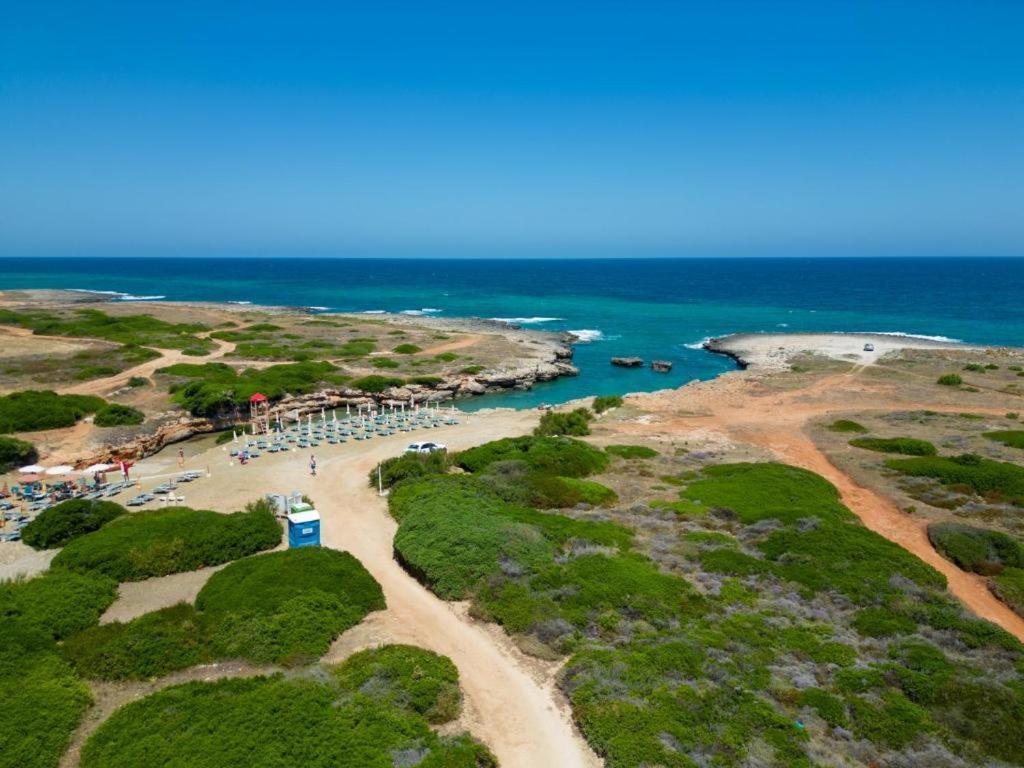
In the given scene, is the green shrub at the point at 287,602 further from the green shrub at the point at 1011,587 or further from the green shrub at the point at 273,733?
the green shrub at the point at 1011,587

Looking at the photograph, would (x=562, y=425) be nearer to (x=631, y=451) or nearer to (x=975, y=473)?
(x=631, y=451)

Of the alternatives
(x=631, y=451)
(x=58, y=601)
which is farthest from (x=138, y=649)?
(x=631, y=451)

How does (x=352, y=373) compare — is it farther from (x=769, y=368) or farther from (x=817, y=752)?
(x=817, y=752)

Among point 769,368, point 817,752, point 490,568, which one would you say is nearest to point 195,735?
point 490,568

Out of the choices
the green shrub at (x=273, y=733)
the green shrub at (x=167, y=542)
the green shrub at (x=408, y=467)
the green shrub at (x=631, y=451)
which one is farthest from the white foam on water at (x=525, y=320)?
the green shrub at (x=273, y=733)

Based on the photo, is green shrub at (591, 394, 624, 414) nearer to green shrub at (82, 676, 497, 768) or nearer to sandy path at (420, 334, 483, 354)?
sandy path at (420, 334, 483, 354)

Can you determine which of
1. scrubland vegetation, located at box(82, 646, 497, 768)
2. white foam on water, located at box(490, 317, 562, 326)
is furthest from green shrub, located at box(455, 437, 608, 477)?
white foam on water, located at box(490, 317, 562, 326)
